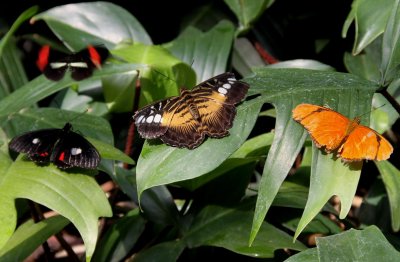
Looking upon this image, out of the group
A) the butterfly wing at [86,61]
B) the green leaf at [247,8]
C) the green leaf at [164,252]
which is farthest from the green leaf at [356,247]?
the green leaf at [247,8]

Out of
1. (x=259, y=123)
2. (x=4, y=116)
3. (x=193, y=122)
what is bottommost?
(x=259, y=123)

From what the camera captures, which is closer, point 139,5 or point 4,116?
point 4,116

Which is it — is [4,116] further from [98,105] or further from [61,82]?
[98,105]

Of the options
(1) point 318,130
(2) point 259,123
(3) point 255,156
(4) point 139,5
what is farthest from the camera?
(4) point 139,5

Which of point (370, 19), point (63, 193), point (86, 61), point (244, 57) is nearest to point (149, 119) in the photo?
point (63, 193)

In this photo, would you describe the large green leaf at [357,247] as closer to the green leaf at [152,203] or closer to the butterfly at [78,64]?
the green leaf at [152,203]

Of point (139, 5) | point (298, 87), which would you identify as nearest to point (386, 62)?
point (298, 87)

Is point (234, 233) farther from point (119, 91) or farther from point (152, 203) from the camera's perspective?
point (119, 91)
